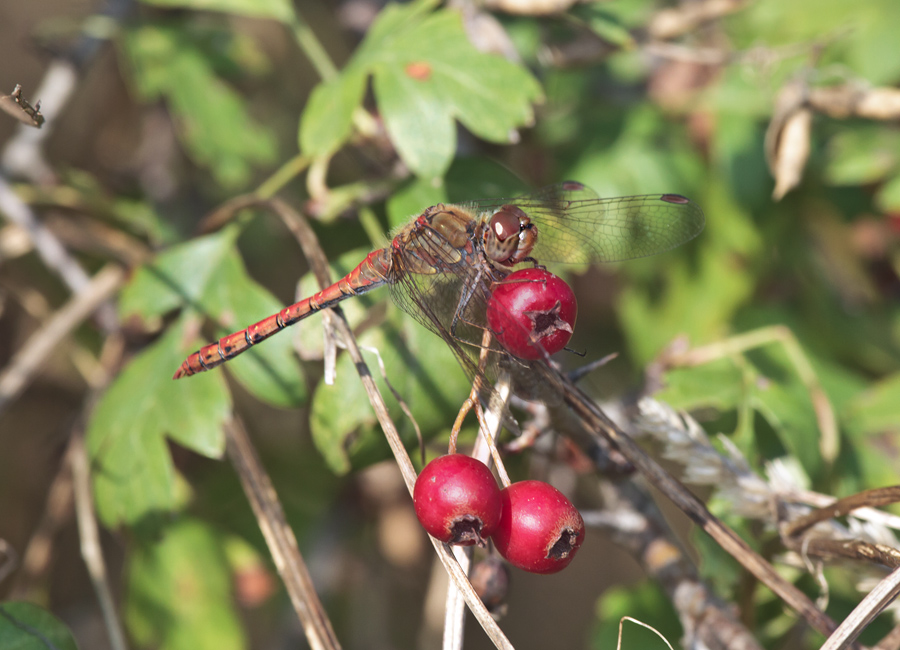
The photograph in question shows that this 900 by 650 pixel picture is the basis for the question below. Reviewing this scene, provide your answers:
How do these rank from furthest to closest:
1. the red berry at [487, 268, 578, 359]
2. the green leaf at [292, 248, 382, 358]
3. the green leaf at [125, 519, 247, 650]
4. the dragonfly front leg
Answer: the green leaf at [125, 519, 247, 650] → the green leaf at [292, 248, 382, 358] → the dragonfly front leg → the red berry at [487, 268, 578, 359]

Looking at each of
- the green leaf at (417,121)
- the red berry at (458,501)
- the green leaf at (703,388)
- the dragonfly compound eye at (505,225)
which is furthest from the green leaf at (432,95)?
the red berry at (458,501)

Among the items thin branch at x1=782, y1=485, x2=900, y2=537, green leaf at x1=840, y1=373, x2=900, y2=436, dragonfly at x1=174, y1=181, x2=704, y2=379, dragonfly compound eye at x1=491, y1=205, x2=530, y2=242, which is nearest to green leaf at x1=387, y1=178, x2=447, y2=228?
dragonfly at x1=174, y1=181, x2=704, y2=379

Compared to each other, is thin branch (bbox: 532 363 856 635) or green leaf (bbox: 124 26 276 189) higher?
green leaf (bbox: 124 26 276 189)

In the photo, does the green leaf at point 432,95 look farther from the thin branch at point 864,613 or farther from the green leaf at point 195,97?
the thin branch at point 864,613

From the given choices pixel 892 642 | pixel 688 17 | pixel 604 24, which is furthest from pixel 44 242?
pixel 892 642

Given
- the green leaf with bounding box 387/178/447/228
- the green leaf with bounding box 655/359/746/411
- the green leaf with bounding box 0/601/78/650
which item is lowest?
the green leaf with bounding box 655/359/746/411

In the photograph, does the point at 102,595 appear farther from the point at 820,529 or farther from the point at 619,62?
the point at 619,62

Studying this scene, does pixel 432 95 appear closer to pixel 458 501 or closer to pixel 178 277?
pixel 178 277

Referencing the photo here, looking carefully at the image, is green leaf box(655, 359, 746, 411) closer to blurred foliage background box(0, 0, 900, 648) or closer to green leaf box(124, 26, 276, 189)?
blurred foliage background box(0, 0, 900, 648)
